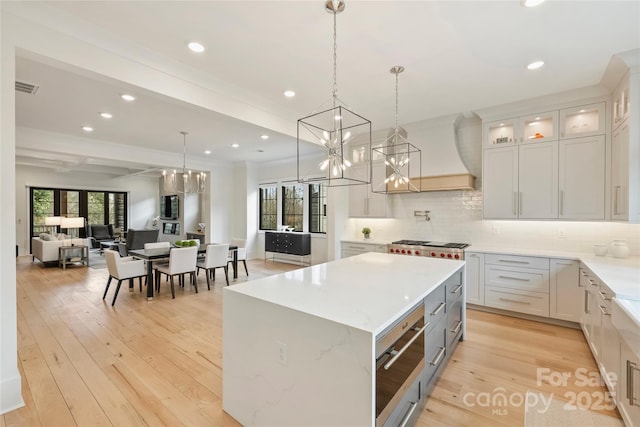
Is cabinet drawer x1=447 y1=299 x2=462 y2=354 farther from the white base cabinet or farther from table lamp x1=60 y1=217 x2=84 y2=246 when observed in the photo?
table lamp x1=60 y1=217 x2=84 y2=246

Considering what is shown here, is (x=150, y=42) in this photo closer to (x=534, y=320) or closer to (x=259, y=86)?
(x=259, y=86)

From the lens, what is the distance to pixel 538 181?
3.67 m

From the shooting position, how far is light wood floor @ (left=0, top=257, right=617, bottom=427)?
1984 mm

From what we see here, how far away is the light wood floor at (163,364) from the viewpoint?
1.98 m

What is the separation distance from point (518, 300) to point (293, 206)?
17.2 ft

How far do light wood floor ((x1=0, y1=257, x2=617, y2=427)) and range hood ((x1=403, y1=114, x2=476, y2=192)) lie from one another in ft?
6.13

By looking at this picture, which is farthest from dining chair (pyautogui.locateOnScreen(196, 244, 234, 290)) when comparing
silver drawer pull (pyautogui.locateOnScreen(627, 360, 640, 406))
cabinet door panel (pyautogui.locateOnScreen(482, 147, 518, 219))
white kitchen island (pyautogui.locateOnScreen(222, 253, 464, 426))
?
silver drawer pull (pyautogui.locateOnScreen(627, 360, 640, 406))

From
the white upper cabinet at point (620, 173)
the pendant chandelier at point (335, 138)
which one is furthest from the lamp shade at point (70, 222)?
the white upper cabinet at point (620, 173)

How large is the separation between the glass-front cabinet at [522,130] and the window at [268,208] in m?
5.29

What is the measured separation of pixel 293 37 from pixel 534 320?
4216 millimetres

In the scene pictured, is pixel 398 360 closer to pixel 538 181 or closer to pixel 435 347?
pixel 435 347

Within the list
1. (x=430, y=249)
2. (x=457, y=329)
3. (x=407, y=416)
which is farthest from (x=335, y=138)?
(x=430, y=249)

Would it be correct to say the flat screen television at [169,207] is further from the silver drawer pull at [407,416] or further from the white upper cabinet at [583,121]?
the white upper cabinet at [583,121]

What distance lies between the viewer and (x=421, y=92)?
343cm
